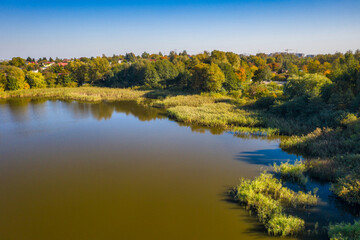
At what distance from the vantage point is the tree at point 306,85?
2194cm

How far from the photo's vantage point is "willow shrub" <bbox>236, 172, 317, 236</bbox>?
7.26 m

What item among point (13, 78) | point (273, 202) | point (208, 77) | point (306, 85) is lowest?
point (273, 202)

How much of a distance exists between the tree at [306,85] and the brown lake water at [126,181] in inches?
363

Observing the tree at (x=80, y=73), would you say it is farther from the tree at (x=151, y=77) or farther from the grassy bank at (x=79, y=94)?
the tree at (x=151, y=77)

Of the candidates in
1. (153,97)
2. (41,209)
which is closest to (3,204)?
(41,209)

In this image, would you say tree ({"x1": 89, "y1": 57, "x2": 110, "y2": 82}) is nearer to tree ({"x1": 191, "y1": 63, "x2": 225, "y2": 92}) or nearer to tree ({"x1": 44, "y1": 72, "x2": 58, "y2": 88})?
tree ({"x1": 44, "y1": 72, "x2": 58, "y2": 88})

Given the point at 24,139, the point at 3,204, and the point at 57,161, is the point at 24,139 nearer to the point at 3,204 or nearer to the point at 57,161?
the point at 57,161

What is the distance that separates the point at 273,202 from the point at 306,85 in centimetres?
1826

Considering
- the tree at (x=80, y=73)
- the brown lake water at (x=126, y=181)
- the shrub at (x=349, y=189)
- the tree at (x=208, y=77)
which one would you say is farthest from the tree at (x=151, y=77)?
the shrub at (x=349, y=189)

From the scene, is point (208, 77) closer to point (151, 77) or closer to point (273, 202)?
point (151, 77)

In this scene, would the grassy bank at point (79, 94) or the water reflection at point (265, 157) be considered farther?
the grassy bank at point (79, 94)

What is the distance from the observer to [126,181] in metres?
11.0

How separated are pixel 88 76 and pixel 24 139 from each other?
1627 inches

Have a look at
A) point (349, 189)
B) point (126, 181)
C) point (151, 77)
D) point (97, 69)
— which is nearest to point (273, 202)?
point (349, 189)
